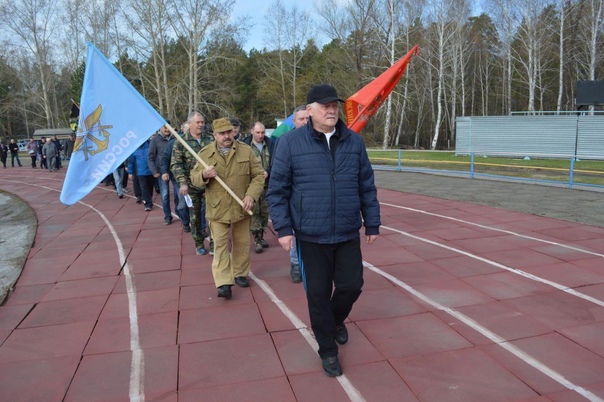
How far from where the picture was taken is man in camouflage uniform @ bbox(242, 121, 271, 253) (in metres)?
6.25

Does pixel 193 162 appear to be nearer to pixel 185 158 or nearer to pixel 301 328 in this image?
pixel 185 158

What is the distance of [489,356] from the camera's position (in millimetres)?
3592

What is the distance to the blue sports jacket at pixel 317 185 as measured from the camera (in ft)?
10.8

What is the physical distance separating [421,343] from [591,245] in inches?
167

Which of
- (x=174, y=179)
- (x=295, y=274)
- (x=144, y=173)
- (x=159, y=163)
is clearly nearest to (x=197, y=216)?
(x=174, y=179)

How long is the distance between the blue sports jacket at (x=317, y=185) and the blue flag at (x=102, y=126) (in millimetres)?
2028

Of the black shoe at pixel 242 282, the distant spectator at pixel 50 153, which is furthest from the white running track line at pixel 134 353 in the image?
the distant spectator at pixel 50 153

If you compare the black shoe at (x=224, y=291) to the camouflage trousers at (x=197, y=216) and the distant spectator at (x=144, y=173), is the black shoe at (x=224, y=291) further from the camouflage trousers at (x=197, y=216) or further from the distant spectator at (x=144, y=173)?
the distant spectator at (x=144, y=173)

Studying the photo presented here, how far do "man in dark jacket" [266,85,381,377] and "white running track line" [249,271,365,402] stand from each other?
12 centimetres

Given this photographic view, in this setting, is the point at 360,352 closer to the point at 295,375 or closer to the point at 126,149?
the point at 295,375

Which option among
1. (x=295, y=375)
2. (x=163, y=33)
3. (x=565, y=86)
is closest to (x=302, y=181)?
(x=295, y=375)

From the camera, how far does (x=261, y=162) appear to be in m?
6.22

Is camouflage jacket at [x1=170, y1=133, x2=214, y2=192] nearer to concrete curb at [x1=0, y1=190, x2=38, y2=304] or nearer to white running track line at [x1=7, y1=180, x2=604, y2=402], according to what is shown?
white running track line at [x1=7, y1=180, x2=604, y2=402]

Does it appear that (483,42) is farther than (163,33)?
Yes
